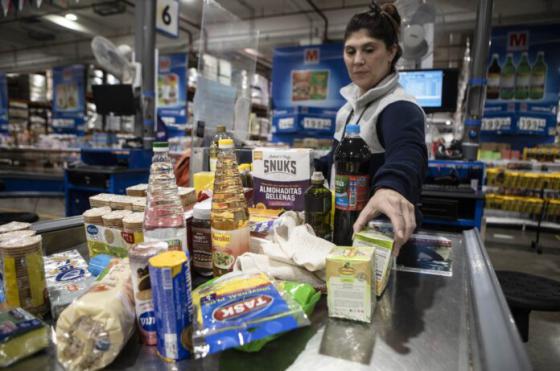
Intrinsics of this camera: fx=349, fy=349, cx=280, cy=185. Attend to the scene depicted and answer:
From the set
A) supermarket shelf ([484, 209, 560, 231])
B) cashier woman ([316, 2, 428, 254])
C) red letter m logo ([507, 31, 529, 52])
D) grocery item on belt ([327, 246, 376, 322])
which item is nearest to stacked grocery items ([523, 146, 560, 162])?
supermarket shelf ([484, 209, 560, 231])

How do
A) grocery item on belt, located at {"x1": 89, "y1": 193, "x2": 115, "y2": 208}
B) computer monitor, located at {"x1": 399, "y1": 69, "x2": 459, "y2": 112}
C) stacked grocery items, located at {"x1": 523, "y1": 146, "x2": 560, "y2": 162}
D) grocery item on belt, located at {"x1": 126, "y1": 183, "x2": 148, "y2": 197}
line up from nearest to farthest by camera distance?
grocery item on belt, located at {"x1": 89, "y1": 193, "x2": 115, "y2": 208}, grocery item on belt, located at {"x1": 126, "y1": 183, "x2": 148, "y2": 197}, computer monitor, located at {"x1": 399, "y1": 69, "x2": 459, "y2": 112}, stacked grocery items, located at {"x1": 523, "y1": 146, "x2": 560, "y2": 162}

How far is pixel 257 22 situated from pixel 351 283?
981cm

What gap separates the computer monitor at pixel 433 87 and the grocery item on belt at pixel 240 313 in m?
3.32

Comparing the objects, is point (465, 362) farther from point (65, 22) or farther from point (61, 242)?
point (65, 22)

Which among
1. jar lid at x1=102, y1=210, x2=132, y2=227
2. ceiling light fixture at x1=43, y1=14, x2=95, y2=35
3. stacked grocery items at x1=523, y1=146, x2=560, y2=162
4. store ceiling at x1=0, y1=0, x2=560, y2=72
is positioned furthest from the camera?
ceiling light fixture at x1=43, y1=14, x2=95, y2=35

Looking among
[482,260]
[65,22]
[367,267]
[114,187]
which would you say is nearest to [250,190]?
[367,267]

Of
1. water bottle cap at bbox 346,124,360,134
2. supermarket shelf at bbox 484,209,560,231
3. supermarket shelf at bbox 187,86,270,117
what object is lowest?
supermarket shelf at bbox 484,209,560,231

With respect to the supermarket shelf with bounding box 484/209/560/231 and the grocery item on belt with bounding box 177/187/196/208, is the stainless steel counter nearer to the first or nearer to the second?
the grocery item on belt with bounding box 177/187/196/208

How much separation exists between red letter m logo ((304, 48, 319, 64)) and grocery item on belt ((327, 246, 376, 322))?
23.5 feet

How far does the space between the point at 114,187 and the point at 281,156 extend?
3592mm

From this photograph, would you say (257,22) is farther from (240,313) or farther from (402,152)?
(240,313)

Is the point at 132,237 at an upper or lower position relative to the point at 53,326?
upper

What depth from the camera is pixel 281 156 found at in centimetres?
115

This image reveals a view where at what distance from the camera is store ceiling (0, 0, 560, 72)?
7652 millimetres
